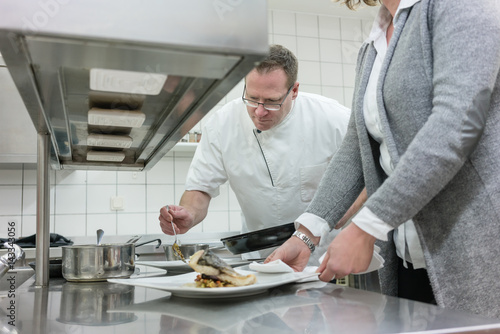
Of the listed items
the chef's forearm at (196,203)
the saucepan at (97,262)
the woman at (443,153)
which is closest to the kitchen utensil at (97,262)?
the saucepan at (97,262)

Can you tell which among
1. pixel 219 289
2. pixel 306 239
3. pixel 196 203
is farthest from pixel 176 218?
pixel 219 289

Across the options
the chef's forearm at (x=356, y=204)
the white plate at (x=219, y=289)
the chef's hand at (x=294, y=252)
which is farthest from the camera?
the chef's forearm at (x=356, y=204)

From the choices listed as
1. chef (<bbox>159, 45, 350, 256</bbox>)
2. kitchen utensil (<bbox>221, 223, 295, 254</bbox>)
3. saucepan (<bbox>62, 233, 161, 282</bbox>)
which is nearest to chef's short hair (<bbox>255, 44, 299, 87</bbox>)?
chef (<bbox>159, 45, 350, 256</bbox>)

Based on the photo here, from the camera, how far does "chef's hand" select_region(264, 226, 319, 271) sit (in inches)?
43.5

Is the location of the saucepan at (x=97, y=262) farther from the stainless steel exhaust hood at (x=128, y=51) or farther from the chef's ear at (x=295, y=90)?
the chef's ear at (x=295, y=90)

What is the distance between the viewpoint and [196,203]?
77.5 inches

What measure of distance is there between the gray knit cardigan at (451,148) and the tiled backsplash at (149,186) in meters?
2.42

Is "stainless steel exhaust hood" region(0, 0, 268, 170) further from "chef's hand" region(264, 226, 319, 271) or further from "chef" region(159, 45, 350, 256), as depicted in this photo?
"chef" region(159, 45, 350, 256)

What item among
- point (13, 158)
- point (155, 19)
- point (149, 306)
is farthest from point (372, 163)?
point (13, 158)

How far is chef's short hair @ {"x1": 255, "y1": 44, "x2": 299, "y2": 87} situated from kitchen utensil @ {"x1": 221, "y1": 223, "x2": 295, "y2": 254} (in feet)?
2.22

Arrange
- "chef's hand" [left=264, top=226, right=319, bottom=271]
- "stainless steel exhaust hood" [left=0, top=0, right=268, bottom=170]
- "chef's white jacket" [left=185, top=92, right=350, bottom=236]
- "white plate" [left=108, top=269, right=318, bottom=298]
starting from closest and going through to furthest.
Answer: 1. "stainless steel exhaust hood" [left=0, top=0, right=268, bottom=170]
2. "white plate" [left=108, top=269, right=318, bottom=298]
3. "chef's hand" [left=264, top=226, right=319, bottom=271]
4. "chef's white jacket" [left=185, top=92, right=350, bottom=236]

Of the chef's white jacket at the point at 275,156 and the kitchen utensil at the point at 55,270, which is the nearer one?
the kitchen utensil at the point at 55,270

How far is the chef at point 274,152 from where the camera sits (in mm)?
1850

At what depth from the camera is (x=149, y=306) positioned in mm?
761
